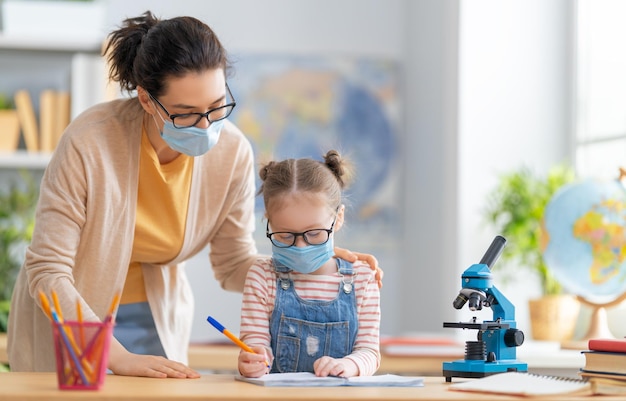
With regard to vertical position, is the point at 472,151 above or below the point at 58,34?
below

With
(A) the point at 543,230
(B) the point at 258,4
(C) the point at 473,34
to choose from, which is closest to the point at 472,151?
(C) the point at 473,34

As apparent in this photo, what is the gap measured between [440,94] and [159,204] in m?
2.06

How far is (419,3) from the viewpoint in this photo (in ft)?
13.4

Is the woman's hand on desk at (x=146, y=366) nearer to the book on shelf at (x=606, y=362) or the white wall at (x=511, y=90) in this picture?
the book on shelf at (x=606, y=362)

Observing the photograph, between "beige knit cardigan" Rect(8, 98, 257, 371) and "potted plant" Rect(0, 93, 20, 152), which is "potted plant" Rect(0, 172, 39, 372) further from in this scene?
"beige knit cardigan" Rect(8, 98, 257, 371)

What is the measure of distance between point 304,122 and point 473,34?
32.1 inches

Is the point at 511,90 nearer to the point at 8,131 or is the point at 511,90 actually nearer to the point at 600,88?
the point at 600,88

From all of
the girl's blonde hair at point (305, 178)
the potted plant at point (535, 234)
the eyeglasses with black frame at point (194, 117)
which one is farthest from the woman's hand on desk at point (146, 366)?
the potted plant at point (535, 234)

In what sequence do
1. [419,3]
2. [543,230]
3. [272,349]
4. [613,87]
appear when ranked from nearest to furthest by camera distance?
[272,349] → [543,230] → [613,87] → [419,3]

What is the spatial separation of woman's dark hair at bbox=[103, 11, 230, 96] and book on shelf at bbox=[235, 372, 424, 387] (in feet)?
2.07

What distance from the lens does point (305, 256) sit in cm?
179

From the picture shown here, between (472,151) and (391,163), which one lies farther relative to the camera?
(391,163)

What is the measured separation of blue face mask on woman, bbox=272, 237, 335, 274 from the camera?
5.85ft

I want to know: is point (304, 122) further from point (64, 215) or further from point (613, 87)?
point (64, 215)
